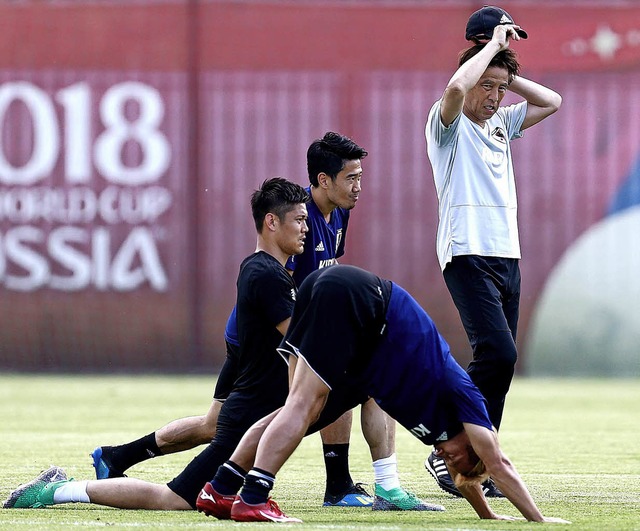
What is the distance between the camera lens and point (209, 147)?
17.0 metres

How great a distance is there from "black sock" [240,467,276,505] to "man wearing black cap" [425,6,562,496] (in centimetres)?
151

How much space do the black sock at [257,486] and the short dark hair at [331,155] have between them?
73.5 inches

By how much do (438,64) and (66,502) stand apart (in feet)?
37.0

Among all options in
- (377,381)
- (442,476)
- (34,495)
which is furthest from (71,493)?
(442,476)

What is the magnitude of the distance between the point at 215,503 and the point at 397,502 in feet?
3.10

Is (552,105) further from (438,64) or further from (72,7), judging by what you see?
(72,7)

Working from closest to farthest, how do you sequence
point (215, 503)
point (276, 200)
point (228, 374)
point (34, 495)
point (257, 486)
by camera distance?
point (257, 486) < point (215, 503) < point (34, 495) < point (276, 200) < point (228, 374)

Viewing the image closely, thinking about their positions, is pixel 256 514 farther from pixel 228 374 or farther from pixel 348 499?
pixel 228 374

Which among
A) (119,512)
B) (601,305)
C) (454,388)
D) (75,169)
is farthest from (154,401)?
(454,388)

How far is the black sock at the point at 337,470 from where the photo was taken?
6.64 metres

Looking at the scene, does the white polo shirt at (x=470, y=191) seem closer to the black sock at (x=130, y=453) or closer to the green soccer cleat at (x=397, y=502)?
the green soccer cleat at (x=397, y=502)

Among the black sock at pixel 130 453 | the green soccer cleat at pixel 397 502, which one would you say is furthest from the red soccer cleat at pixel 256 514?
the black sock at pixel 130 453

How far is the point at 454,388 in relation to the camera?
225 inches

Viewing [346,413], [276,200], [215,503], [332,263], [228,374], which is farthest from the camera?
[332,263]
